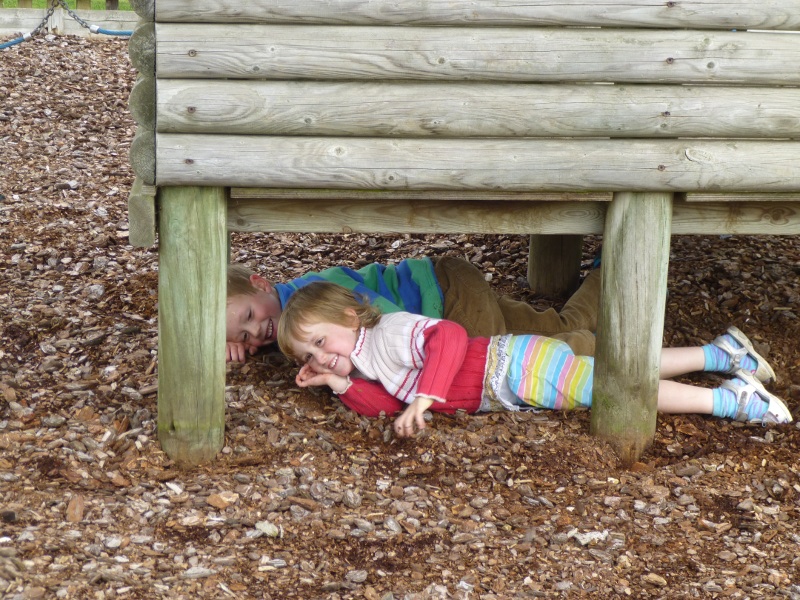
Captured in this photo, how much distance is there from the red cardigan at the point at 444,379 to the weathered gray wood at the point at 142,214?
114cm

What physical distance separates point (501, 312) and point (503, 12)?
193 cm

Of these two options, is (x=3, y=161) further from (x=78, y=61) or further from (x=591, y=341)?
(x=591, y=341)

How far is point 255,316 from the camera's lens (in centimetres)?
464

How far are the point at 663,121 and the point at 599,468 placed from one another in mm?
1327

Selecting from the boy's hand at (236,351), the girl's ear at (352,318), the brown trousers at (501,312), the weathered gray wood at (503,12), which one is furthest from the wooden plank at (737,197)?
the boy's hand at (236,351)

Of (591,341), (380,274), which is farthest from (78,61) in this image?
(591,341)

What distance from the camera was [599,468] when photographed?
3930 mm

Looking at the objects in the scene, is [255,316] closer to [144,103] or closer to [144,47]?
[144,103]

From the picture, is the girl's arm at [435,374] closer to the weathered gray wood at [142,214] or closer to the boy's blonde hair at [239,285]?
the boy's blonde hair at [239,285]

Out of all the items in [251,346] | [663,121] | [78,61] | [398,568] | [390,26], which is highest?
[78,61]

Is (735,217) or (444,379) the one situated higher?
(735,217)

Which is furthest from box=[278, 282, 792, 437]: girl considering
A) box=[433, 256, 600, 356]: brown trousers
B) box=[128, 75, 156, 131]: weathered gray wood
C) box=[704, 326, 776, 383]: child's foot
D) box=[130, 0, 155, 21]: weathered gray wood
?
box=[130, 0, 155, 21]: weathered gray wood

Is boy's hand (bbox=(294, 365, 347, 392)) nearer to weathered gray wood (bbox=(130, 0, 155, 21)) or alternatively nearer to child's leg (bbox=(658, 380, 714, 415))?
child's leg (bbox=(658, 380, 714, 415))

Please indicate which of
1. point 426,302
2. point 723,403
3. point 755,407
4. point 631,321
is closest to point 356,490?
point 631,321
